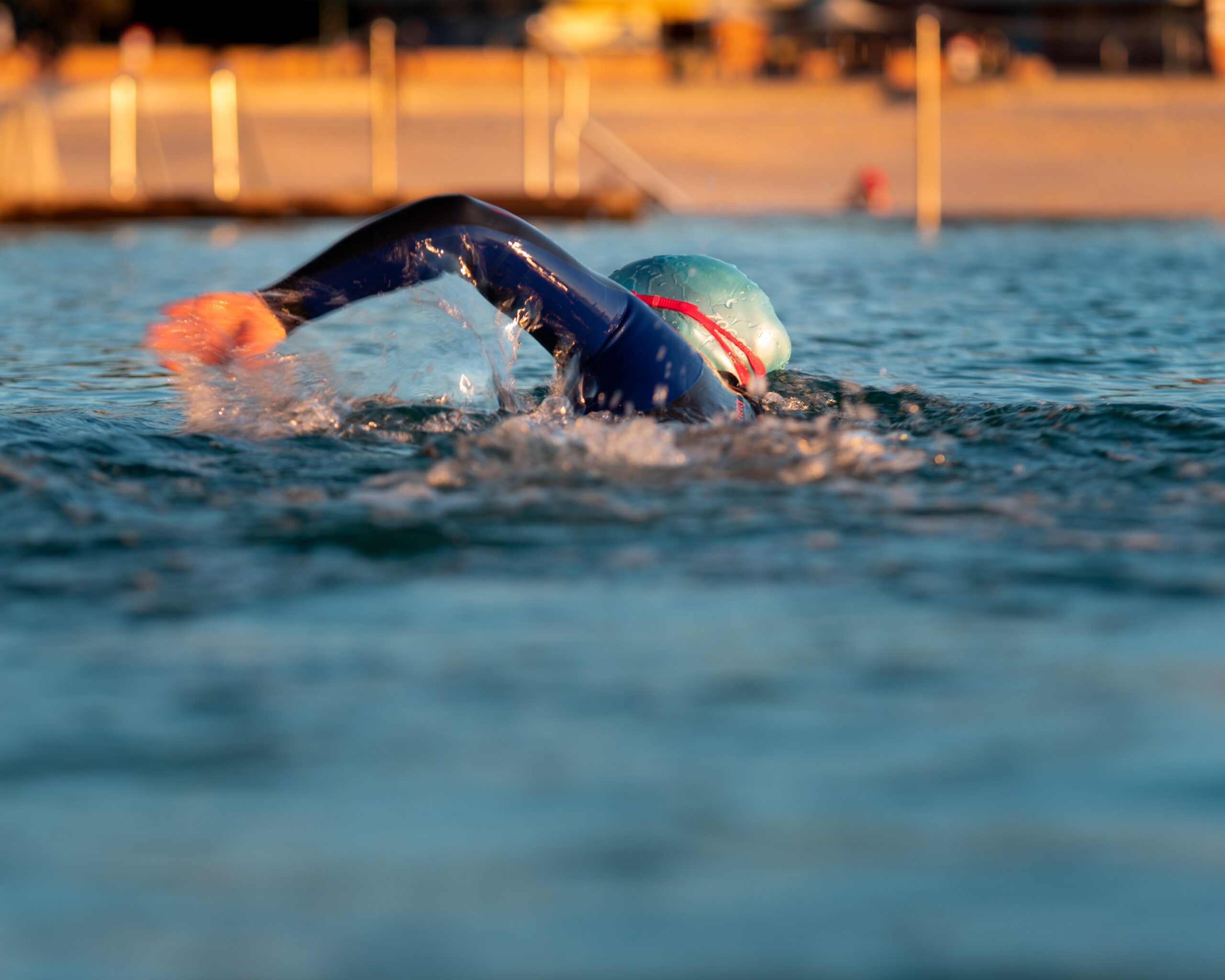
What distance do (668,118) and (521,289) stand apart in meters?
26.2

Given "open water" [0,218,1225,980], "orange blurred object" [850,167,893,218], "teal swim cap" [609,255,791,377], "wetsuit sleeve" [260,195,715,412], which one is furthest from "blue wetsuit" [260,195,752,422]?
"orange blurred object" [850,167,893,218]

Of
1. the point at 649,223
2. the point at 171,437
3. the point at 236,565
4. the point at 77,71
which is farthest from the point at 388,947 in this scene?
the point at 77,71

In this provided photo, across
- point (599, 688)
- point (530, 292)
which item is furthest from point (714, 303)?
point (599, 688)

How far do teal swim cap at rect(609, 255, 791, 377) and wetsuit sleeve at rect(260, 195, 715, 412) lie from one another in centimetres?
43

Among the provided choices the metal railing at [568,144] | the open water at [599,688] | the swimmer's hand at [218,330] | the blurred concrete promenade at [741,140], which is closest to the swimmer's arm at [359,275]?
the swimmer's hand at [218,330]

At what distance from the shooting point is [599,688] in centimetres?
300

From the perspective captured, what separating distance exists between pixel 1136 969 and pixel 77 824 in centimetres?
155

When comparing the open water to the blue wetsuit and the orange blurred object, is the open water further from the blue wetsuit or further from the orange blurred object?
the orange blurred object

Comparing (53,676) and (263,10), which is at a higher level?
(263,10)

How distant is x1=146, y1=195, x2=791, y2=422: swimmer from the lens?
4855mm

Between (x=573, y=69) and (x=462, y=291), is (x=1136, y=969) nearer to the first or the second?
(x=462, y=291)

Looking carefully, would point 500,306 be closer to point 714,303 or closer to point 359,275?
point 359,275

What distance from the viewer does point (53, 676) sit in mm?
3062

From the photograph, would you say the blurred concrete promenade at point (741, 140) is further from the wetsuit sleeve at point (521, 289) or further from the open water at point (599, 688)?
the open water at point (599, 688)
